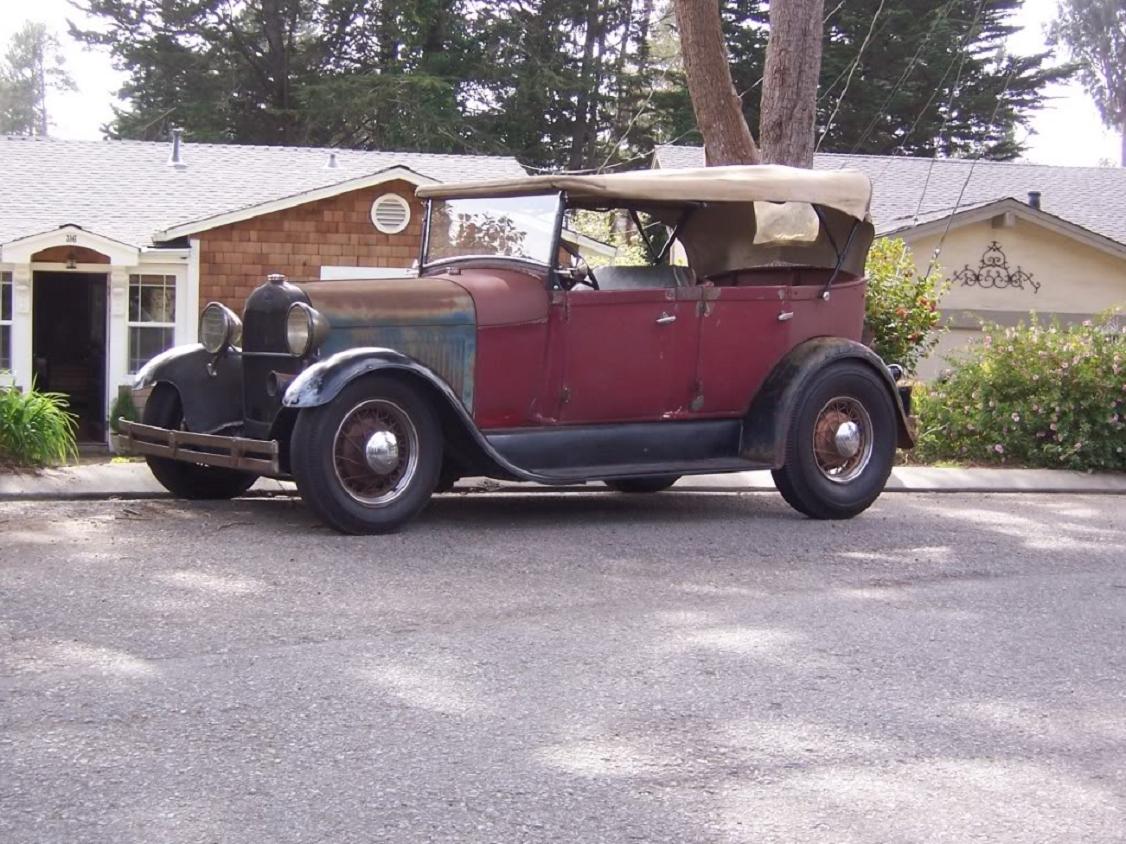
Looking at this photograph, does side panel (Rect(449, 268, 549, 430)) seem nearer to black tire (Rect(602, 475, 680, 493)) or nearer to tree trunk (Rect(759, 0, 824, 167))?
black tire (Rect(602, 475, 680, 493))

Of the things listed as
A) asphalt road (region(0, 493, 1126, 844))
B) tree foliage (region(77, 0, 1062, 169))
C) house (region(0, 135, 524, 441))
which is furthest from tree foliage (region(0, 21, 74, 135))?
asphalt road (region(0, 493, 1126, 844))

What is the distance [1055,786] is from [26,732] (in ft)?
9.68

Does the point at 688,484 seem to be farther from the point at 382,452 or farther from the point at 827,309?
the point at 382,452

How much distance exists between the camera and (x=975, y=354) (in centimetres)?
1352

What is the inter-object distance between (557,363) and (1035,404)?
18.4 feet

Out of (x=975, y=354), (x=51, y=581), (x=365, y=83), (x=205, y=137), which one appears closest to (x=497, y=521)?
(x=51, y=581)

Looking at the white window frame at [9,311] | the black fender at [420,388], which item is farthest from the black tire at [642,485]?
the white window frame at [9,311]

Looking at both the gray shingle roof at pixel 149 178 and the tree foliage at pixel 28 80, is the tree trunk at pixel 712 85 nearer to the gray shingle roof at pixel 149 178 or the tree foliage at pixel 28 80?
the gray shingle roof at pixel 149 178

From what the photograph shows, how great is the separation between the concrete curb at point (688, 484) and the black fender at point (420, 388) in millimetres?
1870

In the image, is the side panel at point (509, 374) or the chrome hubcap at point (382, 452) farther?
the side panel at point (509, 374)

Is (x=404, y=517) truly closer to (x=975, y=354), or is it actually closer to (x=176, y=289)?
(x=975, y=354)

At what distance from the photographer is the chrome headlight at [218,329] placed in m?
8.72

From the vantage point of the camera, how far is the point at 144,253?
1908 centimetres

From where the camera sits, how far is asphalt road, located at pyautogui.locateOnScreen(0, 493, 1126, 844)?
3850 mm
